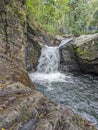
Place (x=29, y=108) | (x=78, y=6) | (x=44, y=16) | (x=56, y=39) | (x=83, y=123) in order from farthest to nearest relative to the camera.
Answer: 1. (x=78, y=6)
2. (x=44, y=16)
3. (x=56, y=39)
4. (x=83, y=123)
5. (x=29, y=108)

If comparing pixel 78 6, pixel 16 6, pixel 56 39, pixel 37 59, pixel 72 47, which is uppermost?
→ pixel 78 6

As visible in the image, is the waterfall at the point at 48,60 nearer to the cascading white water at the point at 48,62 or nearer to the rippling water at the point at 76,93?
the cascading white water at the point at 48,62

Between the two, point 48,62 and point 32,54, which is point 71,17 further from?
point 32,54

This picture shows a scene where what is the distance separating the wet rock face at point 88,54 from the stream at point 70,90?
0.62 meters

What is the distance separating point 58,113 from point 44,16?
1910 centimetres

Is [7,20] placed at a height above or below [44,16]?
below

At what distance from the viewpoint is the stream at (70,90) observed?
18.3 feet

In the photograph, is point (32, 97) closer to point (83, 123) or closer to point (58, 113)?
point (58, 113)

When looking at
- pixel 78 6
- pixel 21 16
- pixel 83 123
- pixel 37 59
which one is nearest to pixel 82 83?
pixel 37 59

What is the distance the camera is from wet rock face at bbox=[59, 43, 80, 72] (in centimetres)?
1095

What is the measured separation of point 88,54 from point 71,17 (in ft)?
51.7

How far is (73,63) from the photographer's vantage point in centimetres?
1098

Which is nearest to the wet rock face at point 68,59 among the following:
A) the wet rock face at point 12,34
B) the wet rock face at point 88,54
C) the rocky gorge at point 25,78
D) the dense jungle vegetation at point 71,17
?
the rocky gorge at point 25,78

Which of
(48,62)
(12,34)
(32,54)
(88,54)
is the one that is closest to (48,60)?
(48,62)
